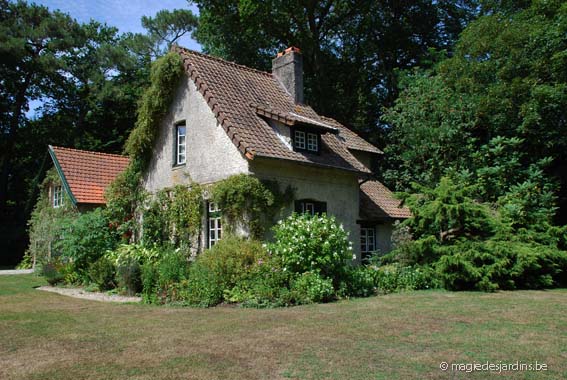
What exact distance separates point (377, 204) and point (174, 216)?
844 centimetres

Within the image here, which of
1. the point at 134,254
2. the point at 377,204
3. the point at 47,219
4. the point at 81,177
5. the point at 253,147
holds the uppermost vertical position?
the point at 81,177

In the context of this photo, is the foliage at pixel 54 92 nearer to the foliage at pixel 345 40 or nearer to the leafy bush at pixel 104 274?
the foliage at pixel 345 40

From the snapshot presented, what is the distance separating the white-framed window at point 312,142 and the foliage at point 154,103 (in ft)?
17.0

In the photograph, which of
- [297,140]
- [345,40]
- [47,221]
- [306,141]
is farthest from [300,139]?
[345,40]

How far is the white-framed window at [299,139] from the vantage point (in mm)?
16094

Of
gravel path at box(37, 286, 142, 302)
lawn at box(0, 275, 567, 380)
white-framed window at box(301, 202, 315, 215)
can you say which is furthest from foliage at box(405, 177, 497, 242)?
gravel path at box(37, 286, 142, 302)

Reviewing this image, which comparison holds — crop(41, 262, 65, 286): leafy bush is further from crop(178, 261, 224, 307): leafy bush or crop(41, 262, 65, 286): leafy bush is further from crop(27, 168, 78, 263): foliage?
crop(178, 261, 224, 307): leafy bush

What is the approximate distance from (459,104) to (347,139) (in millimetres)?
4895

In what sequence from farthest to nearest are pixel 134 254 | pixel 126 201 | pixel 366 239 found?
1. pixel 366 239
2. pixel 126 201
3. pixel 134 254

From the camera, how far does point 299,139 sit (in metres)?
16.3

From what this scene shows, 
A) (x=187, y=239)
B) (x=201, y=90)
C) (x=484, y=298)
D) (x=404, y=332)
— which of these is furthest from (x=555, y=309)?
(x=201, y=90)

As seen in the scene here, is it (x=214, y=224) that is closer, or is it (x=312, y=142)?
(x=214, y=224)

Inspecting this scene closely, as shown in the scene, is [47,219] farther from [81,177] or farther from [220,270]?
[220,270]

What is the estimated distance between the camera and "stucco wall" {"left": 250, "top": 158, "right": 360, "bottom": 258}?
15133 mm
